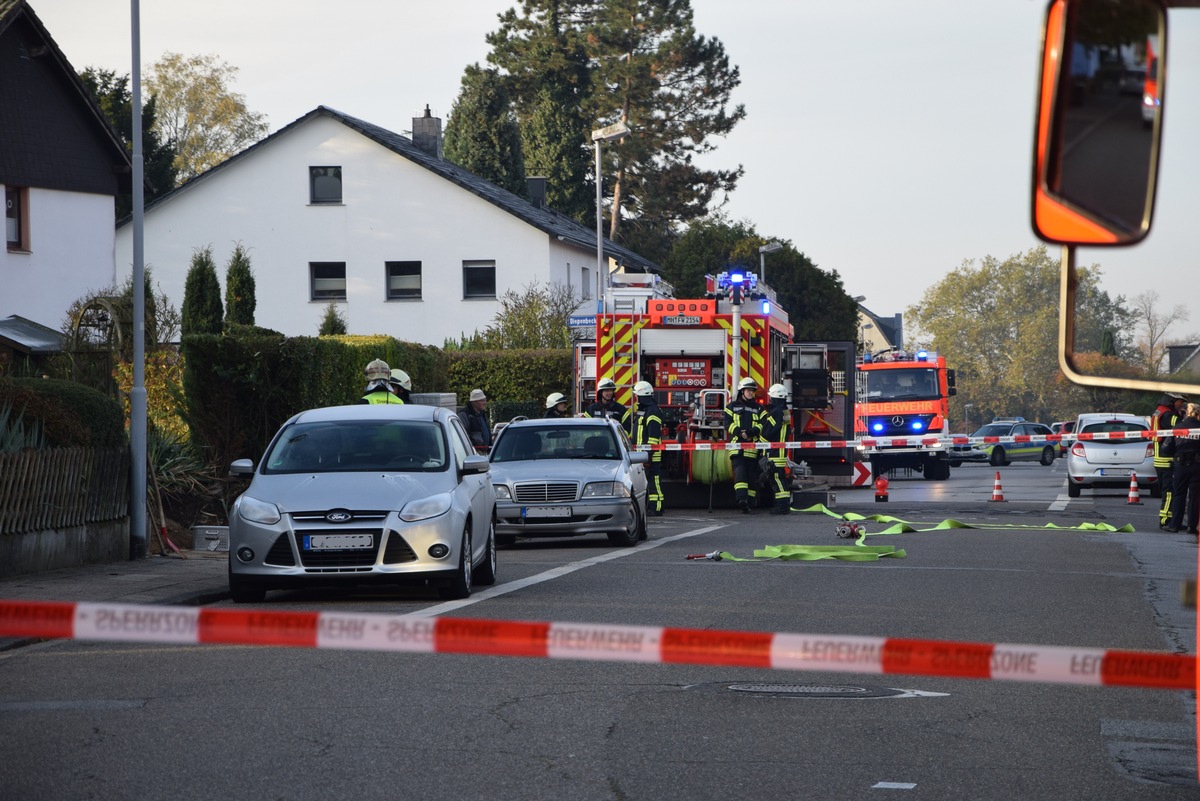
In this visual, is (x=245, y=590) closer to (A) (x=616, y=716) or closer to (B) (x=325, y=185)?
(A) (x=616, y=716)

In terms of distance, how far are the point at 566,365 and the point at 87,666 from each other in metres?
28.3

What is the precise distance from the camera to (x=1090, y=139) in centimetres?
336

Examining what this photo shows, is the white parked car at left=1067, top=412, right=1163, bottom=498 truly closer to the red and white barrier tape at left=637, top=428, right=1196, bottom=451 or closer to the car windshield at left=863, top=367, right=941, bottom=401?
the red and white barrier tape at left=637, top=428, right=1196, bottom=451

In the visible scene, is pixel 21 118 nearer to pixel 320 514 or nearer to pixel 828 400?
pixel 828 400

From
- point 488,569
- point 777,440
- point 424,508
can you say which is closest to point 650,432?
point 777,440

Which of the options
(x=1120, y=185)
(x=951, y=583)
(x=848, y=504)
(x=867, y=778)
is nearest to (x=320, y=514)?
(x=951, y=583)

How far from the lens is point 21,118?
34.4m

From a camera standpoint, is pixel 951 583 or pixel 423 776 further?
pixel 951 583

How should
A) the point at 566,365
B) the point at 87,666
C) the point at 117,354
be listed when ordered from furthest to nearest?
1. the point at 566,365
2. the point at 117,354
3. the point at 87,666

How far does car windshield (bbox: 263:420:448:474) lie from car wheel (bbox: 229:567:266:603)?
1035mm

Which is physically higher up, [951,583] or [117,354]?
[117,354]

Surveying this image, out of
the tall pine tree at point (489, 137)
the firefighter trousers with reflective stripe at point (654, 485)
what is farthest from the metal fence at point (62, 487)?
the tall pine tree at point (489, 137)

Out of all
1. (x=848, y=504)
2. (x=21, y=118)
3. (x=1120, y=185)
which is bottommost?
(x=848, y=504)

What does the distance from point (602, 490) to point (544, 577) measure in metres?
3.85
